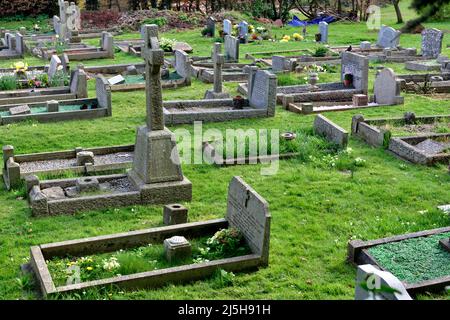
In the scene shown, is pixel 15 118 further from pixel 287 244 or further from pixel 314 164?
pixel 287 244

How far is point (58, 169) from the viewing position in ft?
37.1

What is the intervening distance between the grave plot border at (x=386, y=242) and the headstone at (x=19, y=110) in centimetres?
986

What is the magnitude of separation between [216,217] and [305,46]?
65.7ft

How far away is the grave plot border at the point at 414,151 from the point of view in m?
11.9

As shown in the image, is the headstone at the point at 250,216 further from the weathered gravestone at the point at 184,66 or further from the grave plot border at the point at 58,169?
the weathered gravestone at the point at 184,66

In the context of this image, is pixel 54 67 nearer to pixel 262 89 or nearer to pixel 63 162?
pixel 262 89

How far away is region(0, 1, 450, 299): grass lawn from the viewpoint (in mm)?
7491

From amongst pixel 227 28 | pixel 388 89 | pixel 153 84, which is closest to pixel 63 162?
pixel 153 84

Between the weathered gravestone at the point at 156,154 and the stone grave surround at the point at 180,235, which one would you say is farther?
the weathered gravestone at the point at 156,154

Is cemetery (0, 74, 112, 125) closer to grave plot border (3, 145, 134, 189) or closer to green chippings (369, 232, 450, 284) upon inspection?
grave plot border (3, 145, 134, 189)

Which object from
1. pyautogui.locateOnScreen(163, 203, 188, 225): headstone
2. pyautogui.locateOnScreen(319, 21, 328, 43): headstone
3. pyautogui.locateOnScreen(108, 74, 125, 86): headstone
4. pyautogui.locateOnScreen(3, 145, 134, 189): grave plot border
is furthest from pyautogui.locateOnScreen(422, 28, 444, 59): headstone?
pyautogui.locateOnScreen(163, 203, 188, 225): headstone

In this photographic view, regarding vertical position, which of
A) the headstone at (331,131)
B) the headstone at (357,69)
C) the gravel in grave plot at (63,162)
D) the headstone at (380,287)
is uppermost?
the headstone at (380,287)

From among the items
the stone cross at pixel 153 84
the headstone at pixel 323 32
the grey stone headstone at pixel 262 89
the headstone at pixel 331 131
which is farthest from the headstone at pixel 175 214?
the headstone at pixel 323 32

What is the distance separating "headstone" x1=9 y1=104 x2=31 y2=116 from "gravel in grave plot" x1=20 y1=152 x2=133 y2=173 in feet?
12.2
